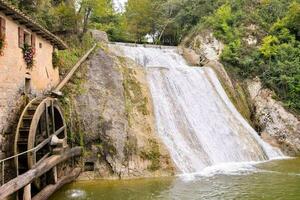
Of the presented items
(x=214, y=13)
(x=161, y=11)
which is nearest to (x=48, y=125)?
(x=214, y=13)

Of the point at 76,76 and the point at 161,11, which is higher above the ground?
the point at 161,11

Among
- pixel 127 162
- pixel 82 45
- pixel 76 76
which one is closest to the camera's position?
pixel 127 162

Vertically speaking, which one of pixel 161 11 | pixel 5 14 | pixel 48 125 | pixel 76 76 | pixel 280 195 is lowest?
pixel 280 195

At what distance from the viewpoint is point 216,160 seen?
19438 mm

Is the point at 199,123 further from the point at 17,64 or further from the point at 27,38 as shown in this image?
the point at 17,64

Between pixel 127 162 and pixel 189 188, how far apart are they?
3345 mm

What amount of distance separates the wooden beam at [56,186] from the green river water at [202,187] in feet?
0.72

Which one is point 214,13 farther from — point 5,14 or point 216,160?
point 5,14

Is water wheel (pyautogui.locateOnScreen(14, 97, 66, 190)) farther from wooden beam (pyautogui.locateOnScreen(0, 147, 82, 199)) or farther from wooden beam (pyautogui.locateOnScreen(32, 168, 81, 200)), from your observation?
wooden beam (pyautogui.locateOnScreen(32, 168, 81, 200))

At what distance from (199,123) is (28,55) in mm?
10499

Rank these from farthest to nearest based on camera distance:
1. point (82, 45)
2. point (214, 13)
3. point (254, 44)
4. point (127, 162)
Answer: point (214, 13)
point (254, 44)
point (82, 45)
point (127, 162)

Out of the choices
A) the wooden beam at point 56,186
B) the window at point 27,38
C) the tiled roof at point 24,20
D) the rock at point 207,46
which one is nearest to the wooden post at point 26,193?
the wooden beam at point 56,186

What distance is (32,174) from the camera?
11.9m

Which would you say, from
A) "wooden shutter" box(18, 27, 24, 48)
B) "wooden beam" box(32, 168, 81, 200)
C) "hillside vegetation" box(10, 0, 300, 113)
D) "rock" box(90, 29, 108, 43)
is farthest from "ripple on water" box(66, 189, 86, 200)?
"rock" box(90, 29, 108, 43)
